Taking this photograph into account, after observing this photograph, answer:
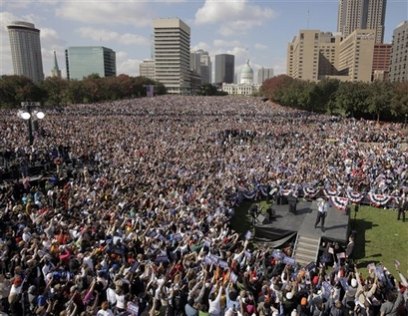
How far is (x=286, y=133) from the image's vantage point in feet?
122

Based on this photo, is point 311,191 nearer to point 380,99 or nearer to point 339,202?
point 339,202

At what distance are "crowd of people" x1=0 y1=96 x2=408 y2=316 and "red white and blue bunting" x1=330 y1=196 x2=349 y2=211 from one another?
6.30 ft

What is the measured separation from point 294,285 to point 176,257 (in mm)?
4028

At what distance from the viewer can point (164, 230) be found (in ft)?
42.1

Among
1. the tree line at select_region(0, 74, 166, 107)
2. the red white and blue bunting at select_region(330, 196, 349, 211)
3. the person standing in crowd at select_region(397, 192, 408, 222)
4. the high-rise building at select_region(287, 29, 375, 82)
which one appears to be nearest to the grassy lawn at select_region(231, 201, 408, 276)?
the person standing in crowd at select_region(397, 192, 408, 222)

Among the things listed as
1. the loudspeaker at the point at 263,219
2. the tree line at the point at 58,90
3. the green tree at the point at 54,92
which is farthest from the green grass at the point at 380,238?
the green tree at the point at 54,92

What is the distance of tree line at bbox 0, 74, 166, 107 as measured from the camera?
2879 inches

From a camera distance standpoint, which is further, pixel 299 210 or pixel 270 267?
pixel 299 210

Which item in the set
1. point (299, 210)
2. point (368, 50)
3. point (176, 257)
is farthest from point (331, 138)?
point (368, 50)

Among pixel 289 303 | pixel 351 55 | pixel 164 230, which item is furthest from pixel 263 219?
pixel 351 55

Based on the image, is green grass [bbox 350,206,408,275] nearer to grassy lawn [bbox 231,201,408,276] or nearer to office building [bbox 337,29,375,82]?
grassy lawn [bbox 231,201,408,276]

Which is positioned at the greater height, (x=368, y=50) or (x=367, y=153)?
(x=368, y=50)

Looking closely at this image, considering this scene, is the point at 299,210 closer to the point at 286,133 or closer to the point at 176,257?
the point at 176,257

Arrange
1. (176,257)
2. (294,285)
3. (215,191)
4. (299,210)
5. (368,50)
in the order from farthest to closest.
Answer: (368,50) < (215,191) < (299,210) < (176,257) < (294,285)
